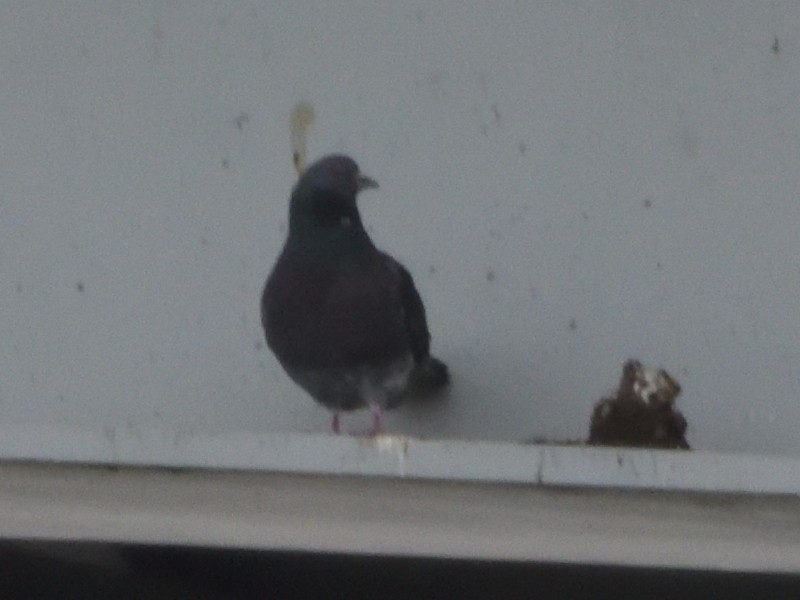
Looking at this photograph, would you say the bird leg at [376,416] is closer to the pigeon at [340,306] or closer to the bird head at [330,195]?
the pigeon at [340,306]

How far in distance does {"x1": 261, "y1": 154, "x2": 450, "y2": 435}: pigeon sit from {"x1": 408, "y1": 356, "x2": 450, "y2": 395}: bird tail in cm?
3

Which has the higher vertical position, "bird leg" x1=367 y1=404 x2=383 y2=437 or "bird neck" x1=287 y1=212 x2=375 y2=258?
"bird neck" x1=287 y1=212 x2=375 y2=258

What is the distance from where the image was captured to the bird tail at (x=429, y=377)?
228 cm

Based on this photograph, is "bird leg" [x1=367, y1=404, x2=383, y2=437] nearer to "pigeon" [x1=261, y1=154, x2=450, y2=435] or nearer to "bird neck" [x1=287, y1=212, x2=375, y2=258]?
"pigeon" [x1=261, y1=154, x2=450, y2=435]

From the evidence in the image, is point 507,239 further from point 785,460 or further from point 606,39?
point 785,460

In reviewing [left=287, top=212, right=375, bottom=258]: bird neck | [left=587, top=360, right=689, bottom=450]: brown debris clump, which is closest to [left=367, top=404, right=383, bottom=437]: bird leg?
[left=287, top=212, right=375, bottom=258]: bird neck

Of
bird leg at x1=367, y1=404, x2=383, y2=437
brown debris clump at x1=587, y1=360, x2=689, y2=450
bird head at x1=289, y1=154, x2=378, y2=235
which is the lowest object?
bird leg at x1=367, y1=404, x2=383, y2=437

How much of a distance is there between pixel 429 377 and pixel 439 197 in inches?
9.7

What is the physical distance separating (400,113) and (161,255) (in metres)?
0.36

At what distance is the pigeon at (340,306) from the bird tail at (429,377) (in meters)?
0.03

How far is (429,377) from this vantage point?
232cm

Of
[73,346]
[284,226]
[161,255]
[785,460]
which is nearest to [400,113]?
[284,226]

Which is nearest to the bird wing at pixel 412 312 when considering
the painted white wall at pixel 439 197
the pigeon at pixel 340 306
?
the pigeon at pixel 340 306

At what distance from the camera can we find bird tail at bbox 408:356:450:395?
228 centimetres
